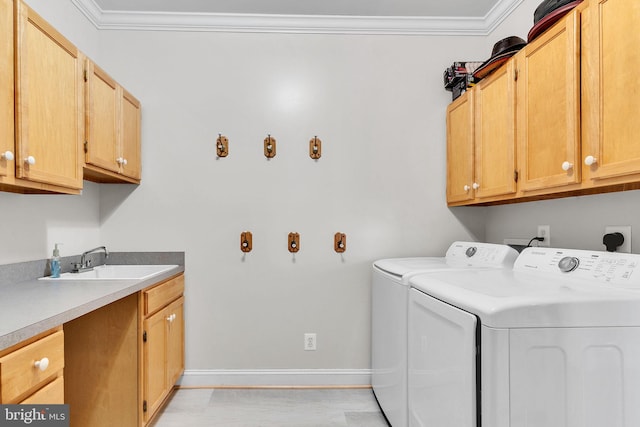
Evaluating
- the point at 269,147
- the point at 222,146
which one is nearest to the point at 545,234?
the point at 269,147

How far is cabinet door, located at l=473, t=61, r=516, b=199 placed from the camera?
1.92 metres

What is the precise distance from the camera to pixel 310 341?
2.69m

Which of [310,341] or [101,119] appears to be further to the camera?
[310,341]

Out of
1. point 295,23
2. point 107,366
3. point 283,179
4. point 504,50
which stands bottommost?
point 107,366

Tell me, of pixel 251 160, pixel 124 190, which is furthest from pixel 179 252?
pixel 251 160

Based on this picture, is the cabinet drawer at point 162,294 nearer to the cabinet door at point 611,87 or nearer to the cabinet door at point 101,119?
the cabinet door at point 101,119

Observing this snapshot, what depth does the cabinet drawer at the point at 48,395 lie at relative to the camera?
1.11m

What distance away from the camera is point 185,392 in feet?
8.43

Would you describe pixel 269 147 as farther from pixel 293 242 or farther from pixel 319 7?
pixel 319 7

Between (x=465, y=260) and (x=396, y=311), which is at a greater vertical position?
(x=465, y=260)

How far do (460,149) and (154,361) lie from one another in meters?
2.23

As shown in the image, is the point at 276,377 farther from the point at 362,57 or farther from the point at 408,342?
the point at 362,57

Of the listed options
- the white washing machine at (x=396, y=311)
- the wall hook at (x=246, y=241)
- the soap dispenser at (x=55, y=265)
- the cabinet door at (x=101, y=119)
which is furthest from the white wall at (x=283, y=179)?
the soap dispenser at (x=55, y=265)

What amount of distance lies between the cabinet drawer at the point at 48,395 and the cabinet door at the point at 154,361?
71 centimetres
